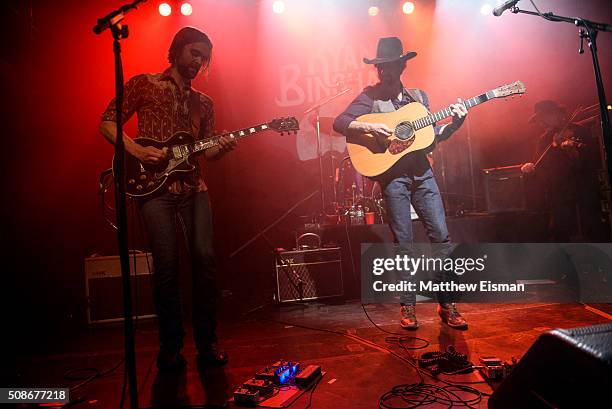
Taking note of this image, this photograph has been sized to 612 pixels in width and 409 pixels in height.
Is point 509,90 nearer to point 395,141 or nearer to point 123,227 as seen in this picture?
point 395,141

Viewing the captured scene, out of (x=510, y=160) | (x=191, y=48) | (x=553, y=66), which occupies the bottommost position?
(x=510, y=160)

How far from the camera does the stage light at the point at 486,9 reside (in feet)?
23.1

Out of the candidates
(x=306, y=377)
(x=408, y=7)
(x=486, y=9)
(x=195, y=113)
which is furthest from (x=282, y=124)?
(x=486, y=9)

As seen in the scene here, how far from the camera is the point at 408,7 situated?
7098 millimetres

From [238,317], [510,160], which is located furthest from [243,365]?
[510,160]

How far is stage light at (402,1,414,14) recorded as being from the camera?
7059 millimetres

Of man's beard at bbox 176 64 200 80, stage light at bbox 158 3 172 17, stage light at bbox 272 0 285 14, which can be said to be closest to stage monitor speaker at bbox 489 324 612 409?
man's beard at bbox 176 64 200 80

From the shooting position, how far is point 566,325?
10.8 ft

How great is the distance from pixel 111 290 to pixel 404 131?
3.67 m

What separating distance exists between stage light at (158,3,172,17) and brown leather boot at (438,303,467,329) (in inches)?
217

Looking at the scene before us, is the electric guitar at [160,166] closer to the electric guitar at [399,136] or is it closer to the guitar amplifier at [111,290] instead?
the electric guitar at [399,136]

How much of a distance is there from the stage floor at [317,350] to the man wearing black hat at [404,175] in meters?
0.26

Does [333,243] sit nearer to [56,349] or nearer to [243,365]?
[243,365]

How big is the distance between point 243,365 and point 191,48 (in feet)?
7.44
